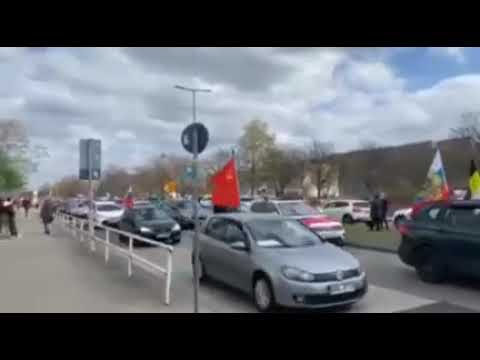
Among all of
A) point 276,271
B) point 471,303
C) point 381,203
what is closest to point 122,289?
point 276,271

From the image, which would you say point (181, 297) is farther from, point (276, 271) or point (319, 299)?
point (319, 299)

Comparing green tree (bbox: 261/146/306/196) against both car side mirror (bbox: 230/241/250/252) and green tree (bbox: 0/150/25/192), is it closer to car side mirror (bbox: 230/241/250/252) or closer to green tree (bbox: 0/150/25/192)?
green tree (bbox: 0/150/25/192)

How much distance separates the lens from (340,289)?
6598mm

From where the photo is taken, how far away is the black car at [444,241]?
820cm

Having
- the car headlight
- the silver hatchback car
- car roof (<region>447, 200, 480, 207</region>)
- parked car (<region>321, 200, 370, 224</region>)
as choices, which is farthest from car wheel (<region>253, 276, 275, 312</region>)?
parked car (<region>321, 200, 370, 224</region>)

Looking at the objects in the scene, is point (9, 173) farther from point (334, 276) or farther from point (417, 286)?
point (334, 276)

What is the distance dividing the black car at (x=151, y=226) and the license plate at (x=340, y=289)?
36.6 ft

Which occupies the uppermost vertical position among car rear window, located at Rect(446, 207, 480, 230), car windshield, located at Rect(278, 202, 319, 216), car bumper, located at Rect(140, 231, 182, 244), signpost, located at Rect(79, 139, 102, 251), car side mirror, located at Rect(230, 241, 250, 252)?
signpost, located at Rect(79, 139, 102, 251)

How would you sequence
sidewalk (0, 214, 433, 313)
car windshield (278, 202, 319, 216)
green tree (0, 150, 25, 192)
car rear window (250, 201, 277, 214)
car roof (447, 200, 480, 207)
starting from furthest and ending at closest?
green tree (0, 150, 25, 192)
car rear window (250, 201, 277, 214)
car windshield (278, 202, 319, 216)
car roof (447, 200, 480, 207)
sidewalk (0, 214, 433, 313)

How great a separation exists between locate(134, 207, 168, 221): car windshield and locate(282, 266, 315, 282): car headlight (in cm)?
1208

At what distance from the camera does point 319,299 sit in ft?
21.3

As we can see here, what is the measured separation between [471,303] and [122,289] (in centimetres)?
577

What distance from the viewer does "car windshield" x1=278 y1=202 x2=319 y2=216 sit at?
15977 millimetres

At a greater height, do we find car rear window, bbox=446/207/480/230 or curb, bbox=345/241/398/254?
car rear window, bbox=446/207/480/230
